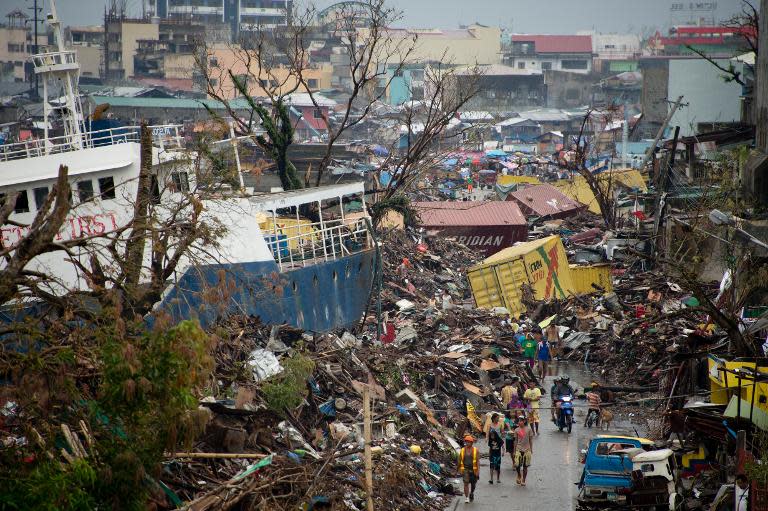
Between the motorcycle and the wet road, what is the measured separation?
202 mm

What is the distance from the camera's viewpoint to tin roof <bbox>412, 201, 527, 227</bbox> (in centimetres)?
4009

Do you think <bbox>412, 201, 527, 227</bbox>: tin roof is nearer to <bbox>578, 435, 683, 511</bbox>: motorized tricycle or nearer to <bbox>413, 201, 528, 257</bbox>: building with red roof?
<bbox>413, 201, 528, 257</bbox>: building with red roof

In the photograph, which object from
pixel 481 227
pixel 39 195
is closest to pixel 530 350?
pixel 39 195

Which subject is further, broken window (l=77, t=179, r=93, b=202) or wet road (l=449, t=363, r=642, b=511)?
broken window (l=77, t=179, r=93, b=202)

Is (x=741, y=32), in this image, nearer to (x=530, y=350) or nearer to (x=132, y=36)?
(x=530, y=350)

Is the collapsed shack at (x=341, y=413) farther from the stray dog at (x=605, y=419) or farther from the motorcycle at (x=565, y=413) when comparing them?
the stray dog at (x=605, y=419)

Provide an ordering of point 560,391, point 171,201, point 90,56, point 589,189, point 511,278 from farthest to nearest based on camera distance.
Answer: point 90,56 < point 589,189 < point 511,278 < point 560,391 < point 171,201

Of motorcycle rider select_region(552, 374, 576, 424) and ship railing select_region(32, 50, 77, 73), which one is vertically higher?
ship railing select_region(32, 50, 77, 73)

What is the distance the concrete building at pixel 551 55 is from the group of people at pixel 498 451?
11416 cm

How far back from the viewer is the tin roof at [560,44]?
432 feet

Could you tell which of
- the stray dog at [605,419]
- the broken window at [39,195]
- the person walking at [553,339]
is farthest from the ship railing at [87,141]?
the person walking at [553,339]

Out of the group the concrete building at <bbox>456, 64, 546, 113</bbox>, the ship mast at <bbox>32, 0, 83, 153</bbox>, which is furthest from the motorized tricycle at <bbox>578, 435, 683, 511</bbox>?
the concrete building at <bbox>456, 64, 546, 113</bbox>

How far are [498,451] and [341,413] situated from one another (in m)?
2.60

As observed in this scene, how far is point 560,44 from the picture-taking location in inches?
5246
